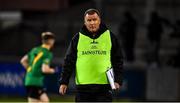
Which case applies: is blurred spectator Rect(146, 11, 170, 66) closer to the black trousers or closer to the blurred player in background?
the blurred player in background

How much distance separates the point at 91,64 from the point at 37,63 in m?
5.03

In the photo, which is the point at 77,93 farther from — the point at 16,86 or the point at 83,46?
the point at 16,86

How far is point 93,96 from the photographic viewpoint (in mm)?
9258

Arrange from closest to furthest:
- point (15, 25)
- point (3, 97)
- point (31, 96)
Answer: point (31, 96) < point (3, 97) < point (15, 25)

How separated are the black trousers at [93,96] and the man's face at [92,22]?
0.79 metres

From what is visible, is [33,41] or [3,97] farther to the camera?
[33,41]

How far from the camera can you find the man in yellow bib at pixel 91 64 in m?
9.23

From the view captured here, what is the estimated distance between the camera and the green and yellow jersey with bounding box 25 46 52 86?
555 inches

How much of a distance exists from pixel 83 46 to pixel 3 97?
546 inches

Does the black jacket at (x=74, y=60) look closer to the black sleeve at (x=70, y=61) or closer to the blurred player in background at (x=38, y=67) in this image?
the black sleeve at (x=70, y=61)

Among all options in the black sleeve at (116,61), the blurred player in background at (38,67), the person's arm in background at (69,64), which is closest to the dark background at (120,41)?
the blurred player in background at (38,67)

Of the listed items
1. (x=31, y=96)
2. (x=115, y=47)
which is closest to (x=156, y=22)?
(x=31, y=96)

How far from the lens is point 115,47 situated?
9.38 metres

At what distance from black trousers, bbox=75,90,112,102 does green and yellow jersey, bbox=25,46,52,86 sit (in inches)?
190
